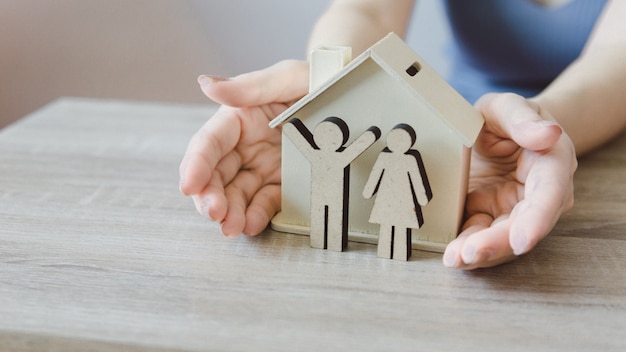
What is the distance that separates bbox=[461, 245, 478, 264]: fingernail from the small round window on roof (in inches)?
6.2

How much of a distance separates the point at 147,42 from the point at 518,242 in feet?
4.67

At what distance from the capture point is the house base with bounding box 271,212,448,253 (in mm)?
649

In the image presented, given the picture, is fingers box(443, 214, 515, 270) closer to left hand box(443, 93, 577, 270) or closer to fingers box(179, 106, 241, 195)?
left hand box(443, 93, 577, 270)

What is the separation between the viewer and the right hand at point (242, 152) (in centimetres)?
65

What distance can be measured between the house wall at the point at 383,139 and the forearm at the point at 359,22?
327 mm

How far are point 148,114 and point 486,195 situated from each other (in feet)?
2.01

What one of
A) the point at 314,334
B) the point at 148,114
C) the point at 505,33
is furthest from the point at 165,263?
the point at 505,33

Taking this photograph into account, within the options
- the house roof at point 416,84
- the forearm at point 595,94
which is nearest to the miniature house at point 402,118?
the house roof at point 416,84

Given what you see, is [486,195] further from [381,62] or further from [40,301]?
[40,301]

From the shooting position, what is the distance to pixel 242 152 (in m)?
0.74

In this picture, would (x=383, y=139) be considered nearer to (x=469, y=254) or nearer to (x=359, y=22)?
(x=469, y=254)

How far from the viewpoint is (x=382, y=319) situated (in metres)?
0.54

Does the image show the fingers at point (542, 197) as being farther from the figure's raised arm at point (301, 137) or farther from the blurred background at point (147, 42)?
the blurred background at point (147, 42)

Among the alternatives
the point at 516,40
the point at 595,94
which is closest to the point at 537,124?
the point at 595,94
